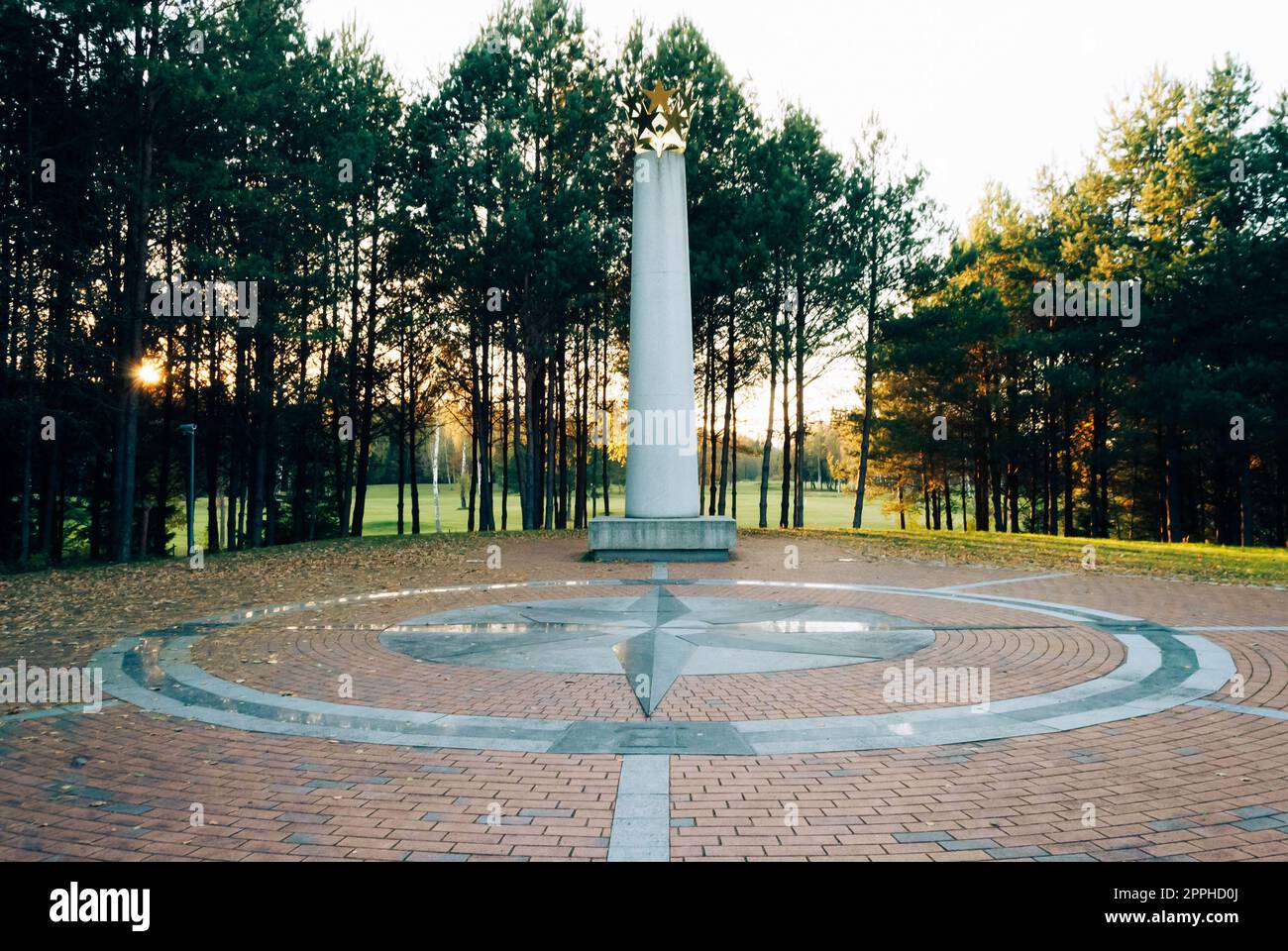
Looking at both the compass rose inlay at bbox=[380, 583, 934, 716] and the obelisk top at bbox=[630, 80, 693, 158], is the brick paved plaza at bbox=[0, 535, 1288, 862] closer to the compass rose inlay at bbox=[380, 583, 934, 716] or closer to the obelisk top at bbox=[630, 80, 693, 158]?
the compass rose inlay at bbox=[380, 583, 934, 716]

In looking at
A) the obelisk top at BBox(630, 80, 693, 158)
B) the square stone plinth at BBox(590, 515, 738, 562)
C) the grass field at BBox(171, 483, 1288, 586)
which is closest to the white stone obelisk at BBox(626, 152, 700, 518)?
the obelisk top at BBox(630, 80, 693, 158)

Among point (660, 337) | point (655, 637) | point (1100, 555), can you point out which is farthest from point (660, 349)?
point (1100, 555)

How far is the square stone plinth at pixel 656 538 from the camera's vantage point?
17.3 metres

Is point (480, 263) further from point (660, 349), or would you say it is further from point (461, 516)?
point (461, 516)

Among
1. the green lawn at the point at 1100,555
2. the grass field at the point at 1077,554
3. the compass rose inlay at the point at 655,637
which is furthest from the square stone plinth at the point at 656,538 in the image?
the green lawn at the point at 1100,555

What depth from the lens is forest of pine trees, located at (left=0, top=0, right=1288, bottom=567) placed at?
20.2 m

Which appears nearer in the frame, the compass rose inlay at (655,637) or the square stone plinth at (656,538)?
the compass rose inlay at (655,637)

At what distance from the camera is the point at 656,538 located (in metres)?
17.4

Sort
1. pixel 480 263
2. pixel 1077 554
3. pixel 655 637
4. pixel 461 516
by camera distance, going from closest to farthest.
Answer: pixel 655 637 < pixel 1077 554 < pixel 480 263 < pixel 461 516

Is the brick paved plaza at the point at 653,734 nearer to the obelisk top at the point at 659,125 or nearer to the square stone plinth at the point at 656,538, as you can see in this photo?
the square stone plinth at the point at 656,538

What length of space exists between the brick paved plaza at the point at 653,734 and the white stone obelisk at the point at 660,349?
Answer: 6512 millimetres

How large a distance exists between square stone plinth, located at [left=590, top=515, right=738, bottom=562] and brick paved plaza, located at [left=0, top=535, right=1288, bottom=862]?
5506 mm

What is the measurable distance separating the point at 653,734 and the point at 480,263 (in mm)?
23109

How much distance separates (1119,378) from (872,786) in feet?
110
